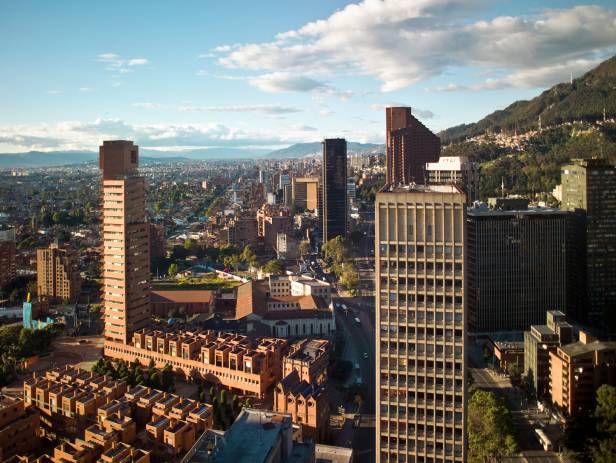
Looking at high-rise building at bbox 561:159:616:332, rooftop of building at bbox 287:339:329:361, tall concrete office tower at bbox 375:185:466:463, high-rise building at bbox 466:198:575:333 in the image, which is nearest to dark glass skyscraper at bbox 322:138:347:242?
high-rise building at bbox 466:198:575:333

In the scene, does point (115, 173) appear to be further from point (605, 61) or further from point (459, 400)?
point (605, 61)

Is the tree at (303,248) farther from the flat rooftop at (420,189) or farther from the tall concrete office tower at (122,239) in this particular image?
the flat rooftop at (420,189)

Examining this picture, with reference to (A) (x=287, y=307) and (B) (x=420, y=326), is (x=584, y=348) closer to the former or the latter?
(B) (x=420, y=326)

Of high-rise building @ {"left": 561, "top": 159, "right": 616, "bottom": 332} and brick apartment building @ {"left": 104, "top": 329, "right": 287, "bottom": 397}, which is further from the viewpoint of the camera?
high-rise building @ {"left": 561, "top": 159, "right": 616, "bottom": 332}

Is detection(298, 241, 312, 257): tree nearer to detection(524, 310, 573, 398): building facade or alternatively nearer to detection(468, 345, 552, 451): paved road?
detection(468, 345, 552, 451): paved road

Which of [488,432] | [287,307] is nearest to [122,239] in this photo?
[287,307]

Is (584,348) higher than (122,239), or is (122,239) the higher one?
(122,239)
